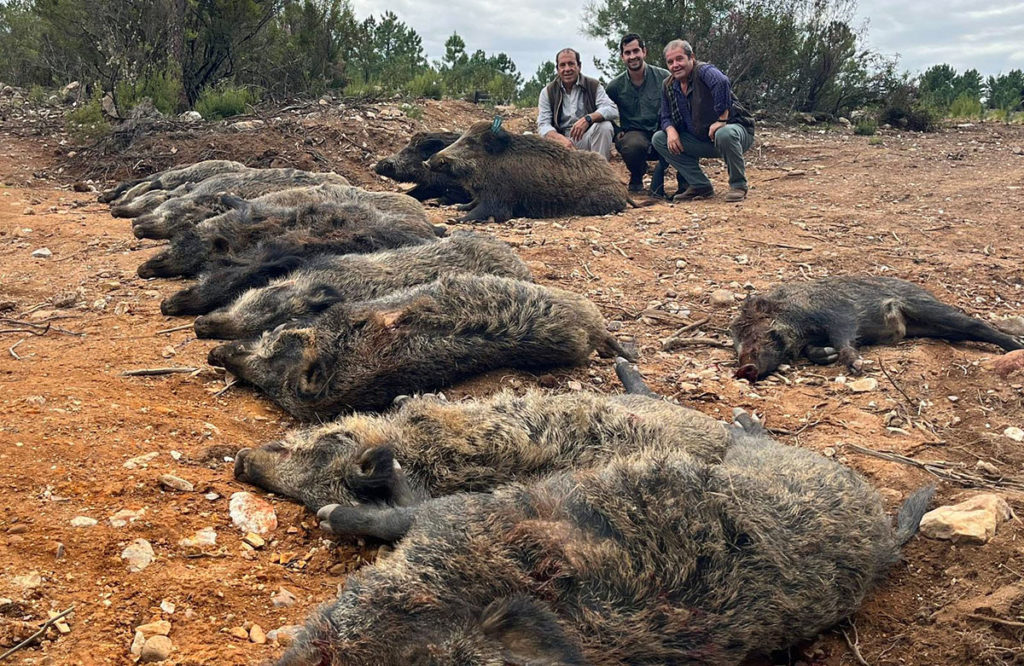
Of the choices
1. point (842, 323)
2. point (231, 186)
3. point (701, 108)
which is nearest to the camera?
point (842, 323)

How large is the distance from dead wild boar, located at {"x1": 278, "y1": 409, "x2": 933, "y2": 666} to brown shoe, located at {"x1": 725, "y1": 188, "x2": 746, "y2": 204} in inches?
259

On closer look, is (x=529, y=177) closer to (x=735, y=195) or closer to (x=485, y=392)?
(x=735, y=195)

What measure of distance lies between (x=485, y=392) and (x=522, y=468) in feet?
3.79

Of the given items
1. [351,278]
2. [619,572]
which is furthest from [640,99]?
[619,572]

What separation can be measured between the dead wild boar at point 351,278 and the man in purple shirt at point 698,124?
14.5 ft

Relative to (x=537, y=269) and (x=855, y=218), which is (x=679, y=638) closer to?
(x=537, y=269)

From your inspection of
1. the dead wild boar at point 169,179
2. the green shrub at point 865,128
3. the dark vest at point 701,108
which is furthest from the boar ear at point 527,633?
the green shrub at point 865,128

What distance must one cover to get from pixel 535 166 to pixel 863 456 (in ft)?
19.4

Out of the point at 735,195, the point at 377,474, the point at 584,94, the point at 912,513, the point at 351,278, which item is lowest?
the point at 912,513

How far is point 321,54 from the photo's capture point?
45.2 feet

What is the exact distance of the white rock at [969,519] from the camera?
114 inches

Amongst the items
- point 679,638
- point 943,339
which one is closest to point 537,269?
point 943,339

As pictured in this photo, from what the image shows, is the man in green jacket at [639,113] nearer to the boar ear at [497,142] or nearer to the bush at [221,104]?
the boar ear at [497,142]

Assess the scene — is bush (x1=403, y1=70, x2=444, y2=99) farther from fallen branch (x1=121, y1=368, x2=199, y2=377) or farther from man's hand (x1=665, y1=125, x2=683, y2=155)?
fallen branch (x1=121, y1=368, x2=199, y2=377)
